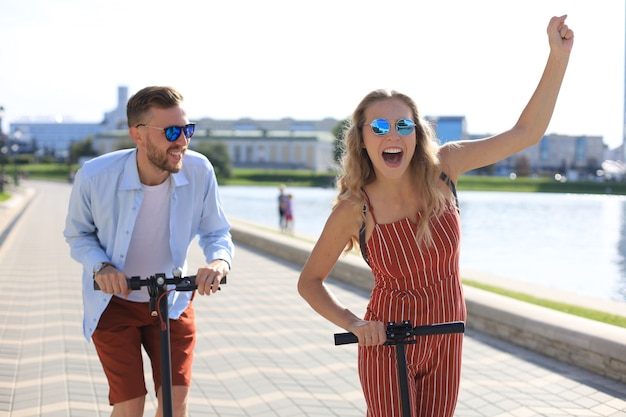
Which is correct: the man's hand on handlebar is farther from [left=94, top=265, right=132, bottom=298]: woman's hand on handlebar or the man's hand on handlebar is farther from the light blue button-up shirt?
[left=94, top=265, right=132, bottom=298]: woman's hand on handlebar

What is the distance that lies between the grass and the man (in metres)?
4.80

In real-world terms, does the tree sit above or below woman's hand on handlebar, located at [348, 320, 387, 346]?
below

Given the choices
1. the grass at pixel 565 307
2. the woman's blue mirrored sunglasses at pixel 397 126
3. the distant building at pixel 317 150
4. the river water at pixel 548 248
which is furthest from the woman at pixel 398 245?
the distant building at pixel 317 150

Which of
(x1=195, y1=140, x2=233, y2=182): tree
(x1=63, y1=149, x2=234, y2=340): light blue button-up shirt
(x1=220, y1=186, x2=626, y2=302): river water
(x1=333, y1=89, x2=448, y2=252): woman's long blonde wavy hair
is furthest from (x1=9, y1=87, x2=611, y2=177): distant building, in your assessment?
(x1=333, y1=89, x2=448, y2=252): woman's long blonde wavy hair

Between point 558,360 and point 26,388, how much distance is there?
4198mm

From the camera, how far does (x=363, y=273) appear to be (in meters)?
10.3

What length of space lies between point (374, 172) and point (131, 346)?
1251 mm

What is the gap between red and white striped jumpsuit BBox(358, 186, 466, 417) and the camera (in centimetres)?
256

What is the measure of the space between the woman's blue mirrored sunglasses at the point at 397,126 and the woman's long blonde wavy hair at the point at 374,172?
8 cm

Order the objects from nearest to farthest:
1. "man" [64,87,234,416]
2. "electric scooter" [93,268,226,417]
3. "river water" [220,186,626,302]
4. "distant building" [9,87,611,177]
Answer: "electric scooter" [93,268,226,417] → "man" [64,87,234,416] → "river water" [220,186,626,302] → "distant building" [9,87,611,177]

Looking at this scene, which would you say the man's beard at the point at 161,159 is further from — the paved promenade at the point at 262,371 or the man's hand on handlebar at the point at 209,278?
the paved promenade at the point at 262,371

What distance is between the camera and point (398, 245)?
2.58 meters

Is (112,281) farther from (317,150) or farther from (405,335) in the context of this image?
(317,150)

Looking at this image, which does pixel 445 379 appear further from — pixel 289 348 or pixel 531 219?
pixel 531 219
